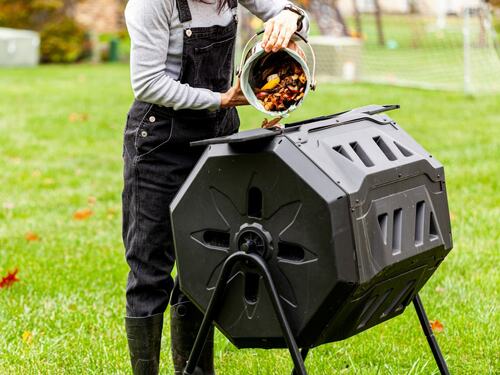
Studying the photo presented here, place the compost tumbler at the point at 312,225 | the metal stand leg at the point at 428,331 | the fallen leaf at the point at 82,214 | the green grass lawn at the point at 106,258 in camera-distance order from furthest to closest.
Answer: the fallen leaf at the point at 82,214, the green grass lawn at the point at 106,258, the metal stand leg at the point at 428,331, the compost tumbler at the point at 312,225

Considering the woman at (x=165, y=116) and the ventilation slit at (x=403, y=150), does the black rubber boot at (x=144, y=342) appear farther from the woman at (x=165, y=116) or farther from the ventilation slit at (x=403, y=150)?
the ventilation slit at (x=403, y=150)

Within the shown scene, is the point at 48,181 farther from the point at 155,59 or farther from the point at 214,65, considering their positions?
the point at 155,59

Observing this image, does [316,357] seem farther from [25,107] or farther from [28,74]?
[28,74]

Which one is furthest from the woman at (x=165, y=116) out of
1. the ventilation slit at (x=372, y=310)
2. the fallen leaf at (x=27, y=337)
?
the fallen leaf at (x=27, y=337)

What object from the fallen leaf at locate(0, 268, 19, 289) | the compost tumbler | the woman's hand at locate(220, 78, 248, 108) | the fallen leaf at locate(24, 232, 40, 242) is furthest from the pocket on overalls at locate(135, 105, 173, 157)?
the fallen leaf at locate(24, 232, 40, 242)

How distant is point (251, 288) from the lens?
2.61 m

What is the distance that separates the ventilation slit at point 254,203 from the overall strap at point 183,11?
64 cm

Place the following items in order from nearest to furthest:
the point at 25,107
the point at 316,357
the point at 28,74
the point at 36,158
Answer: the point at 316,357
the point at 36,158
the point at 25,107
the point at 28,74

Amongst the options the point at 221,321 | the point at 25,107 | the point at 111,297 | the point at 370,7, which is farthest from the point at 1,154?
the point at 370,7

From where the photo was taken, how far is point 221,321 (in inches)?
105

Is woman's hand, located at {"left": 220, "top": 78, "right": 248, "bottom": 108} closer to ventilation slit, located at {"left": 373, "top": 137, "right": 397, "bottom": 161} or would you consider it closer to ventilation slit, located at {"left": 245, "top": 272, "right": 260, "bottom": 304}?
ventilation slit, located at {"left": 373, "top": 137, "right": 397, "bottom": 161}

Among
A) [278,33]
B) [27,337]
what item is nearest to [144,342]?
[27,337]

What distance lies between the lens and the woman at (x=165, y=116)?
2.79 metres

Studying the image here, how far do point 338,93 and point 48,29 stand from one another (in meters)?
8.17
